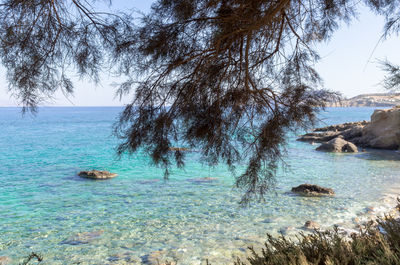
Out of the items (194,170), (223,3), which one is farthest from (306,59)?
(194,170)

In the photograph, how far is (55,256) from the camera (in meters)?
5.82

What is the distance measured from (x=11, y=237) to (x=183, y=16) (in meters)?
5.95

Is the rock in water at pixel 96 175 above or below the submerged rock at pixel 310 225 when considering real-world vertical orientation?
below

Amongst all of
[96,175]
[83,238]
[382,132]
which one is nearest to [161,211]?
[83,238]

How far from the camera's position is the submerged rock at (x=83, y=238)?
645 cm

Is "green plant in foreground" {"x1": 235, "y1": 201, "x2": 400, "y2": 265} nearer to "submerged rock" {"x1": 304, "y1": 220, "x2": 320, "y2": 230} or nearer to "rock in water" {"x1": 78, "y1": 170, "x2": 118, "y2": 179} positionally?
"submerged rock" {"x1": 304, "y1": 220, "x2": 320, "y2": 230}

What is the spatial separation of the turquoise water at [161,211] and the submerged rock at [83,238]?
0.02m

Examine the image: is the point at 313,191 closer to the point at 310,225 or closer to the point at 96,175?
the point at 310,225

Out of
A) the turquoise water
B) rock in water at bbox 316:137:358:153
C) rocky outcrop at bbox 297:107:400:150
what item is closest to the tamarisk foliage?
the turquoise water

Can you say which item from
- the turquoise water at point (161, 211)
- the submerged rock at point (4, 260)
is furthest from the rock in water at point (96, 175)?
the submerged rock at point (4, 260)

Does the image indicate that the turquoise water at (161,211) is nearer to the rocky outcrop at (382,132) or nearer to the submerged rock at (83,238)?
the submerged rock at (83,238)

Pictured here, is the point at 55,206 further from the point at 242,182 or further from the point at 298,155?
the point at 298,155

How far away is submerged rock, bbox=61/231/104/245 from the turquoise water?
0.07 ft

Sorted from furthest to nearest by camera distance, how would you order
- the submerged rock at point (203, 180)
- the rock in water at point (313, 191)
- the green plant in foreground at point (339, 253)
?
the submerged rock at point (203, 180) < the rock in water at point (313, 191) < the green plant in foreground at point (339, 253)
